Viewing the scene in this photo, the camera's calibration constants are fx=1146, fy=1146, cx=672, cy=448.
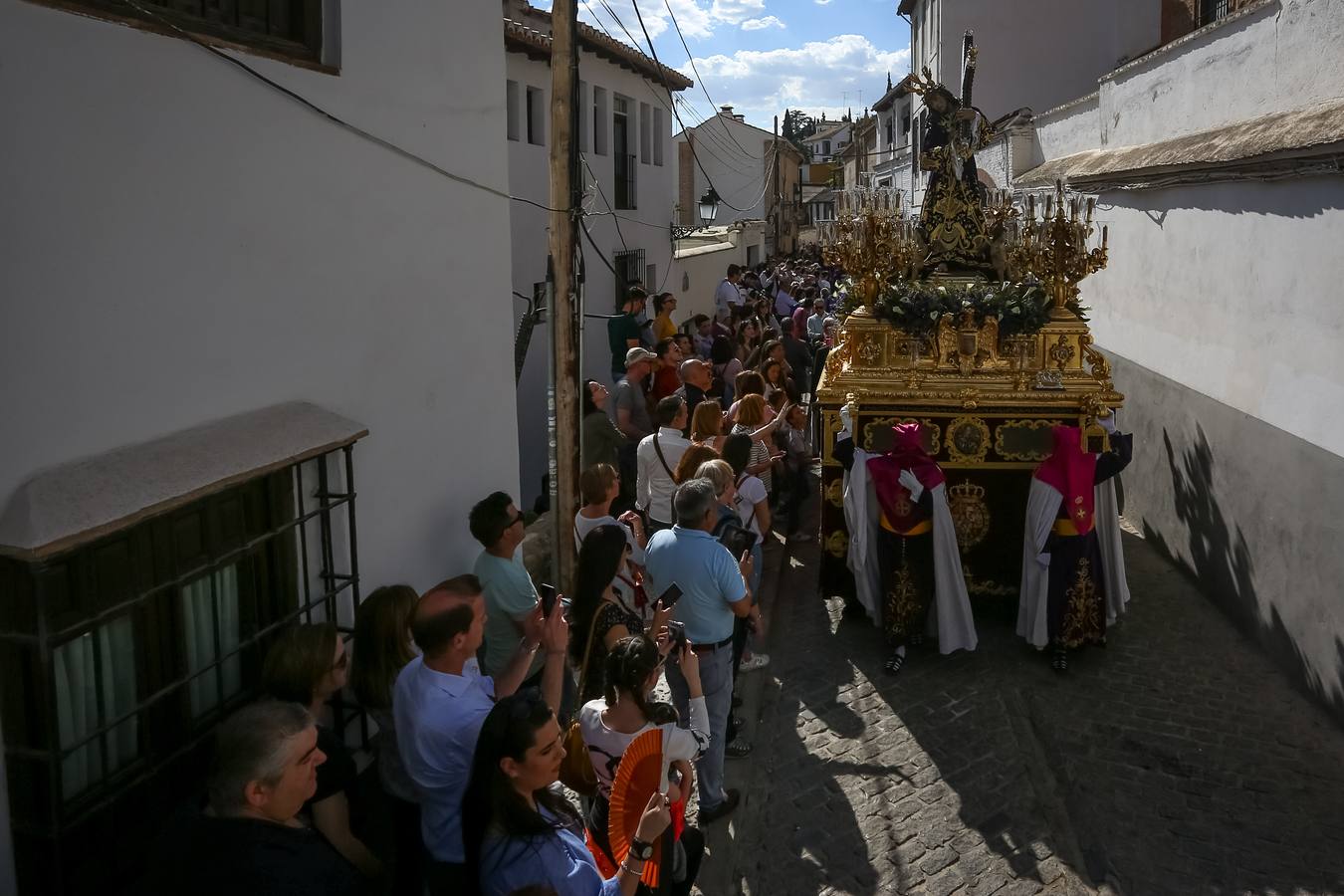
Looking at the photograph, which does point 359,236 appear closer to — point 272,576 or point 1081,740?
point 272,576

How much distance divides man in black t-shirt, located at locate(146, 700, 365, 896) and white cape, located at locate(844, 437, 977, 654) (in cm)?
A: 508

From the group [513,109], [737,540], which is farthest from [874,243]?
[513,109]

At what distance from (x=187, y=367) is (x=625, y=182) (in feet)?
49.3

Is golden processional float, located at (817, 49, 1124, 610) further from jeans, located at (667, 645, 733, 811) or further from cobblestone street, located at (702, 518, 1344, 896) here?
jeans, located at (667, 645, 733, 811)

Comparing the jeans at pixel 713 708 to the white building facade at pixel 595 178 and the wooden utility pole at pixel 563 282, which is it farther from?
the white building facade at pixel 595 178

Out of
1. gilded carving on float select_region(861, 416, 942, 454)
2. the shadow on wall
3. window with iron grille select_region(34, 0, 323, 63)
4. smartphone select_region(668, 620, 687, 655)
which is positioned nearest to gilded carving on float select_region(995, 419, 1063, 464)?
gilded carving on float select_region(861, 416, 942, 454)

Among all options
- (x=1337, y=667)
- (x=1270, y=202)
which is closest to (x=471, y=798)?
(x=1337, y=667)

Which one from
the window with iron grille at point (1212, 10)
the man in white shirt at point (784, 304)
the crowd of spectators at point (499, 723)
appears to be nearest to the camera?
the crowd of spectators at point (499, 723)

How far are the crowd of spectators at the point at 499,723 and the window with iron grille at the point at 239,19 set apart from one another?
2053mm

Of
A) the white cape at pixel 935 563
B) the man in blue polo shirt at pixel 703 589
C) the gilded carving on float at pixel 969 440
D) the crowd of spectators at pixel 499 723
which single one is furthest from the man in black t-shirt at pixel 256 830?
the gilded carving on float at pixel 969 440

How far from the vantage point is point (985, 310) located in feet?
27.1

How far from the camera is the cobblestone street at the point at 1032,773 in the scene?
17.4 ft

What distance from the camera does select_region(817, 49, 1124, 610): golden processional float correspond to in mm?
8125

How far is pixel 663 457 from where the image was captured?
7.49m
